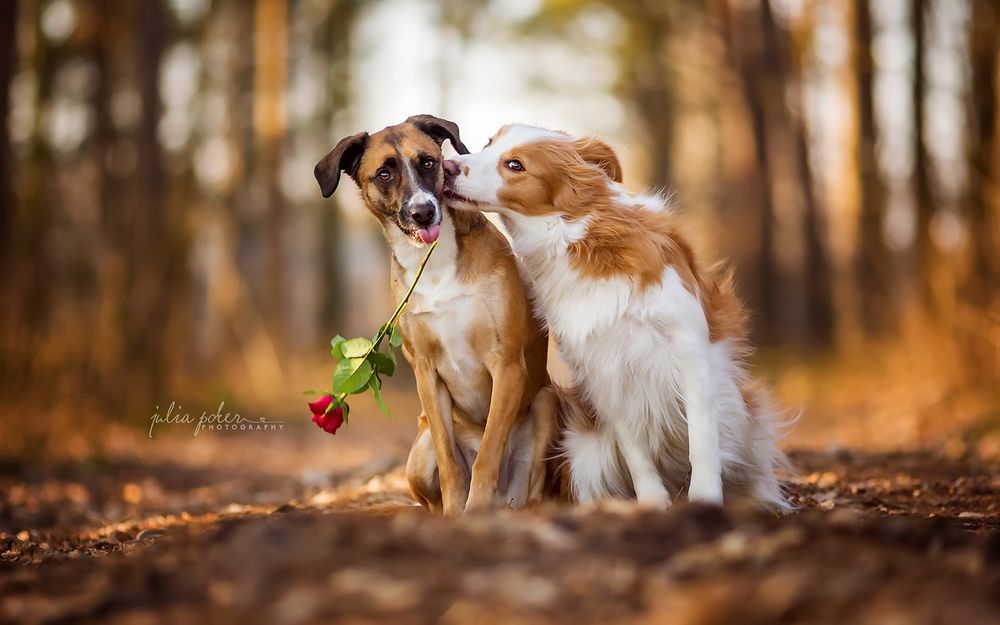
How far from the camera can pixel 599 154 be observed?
192 inches

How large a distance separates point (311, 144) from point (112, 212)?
11.2 meters

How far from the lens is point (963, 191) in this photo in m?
10.1

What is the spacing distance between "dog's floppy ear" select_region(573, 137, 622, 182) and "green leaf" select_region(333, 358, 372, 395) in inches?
58.8

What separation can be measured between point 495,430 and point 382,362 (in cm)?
72

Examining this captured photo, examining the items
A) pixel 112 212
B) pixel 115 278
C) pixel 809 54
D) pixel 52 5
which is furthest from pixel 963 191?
pixel 52 5

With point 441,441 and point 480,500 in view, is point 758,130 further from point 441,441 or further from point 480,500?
point 480,500

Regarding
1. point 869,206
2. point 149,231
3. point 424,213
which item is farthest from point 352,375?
point 869,206

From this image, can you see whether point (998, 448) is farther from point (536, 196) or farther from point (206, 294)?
point (206, 294)

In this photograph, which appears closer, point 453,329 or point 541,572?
point 541,572

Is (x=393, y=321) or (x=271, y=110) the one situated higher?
(x=271, y=110)

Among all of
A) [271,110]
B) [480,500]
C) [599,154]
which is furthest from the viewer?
[271,110]

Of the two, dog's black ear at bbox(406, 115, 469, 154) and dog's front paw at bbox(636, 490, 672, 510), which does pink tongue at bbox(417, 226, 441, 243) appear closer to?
dog's black ear at bbox(406, 115, 469, 154)

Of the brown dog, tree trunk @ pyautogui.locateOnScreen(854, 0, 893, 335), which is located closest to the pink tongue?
A: the brown dog

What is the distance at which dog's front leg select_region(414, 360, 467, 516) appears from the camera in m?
4.89
